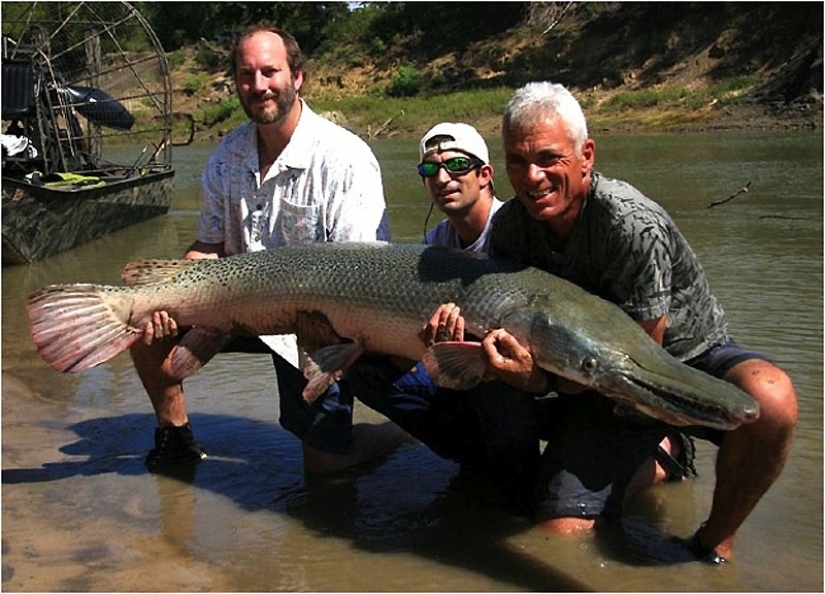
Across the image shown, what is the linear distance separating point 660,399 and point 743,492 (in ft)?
1.96

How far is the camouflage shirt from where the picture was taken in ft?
11.6

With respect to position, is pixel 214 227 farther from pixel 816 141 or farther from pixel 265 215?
pixel 816 141

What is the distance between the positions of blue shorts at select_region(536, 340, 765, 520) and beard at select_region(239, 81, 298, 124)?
1.83 m

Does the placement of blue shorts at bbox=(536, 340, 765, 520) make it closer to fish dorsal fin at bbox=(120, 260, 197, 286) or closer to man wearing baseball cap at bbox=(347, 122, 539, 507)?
man wearing baseball cap at bbox=(347, 122, 539, 507)

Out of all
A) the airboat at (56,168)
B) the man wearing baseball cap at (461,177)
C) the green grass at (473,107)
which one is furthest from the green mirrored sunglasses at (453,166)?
the green grass at (473,107)

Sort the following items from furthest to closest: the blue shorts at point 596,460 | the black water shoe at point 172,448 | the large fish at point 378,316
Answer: the black water shoe at point 172,448
the blue shorts at point 596,460
the large fish at point 378,316

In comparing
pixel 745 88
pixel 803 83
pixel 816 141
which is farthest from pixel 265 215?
pixel 745 88

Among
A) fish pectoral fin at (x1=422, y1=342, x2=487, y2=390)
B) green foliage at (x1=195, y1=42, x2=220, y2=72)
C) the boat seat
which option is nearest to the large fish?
fish pectoral fin at (x1=422, y1=342, x2=487, y2=390)

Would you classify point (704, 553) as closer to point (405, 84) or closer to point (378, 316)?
point (378, 316)

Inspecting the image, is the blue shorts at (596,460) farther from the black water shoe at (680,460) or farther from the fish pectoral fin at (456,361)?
the fish pectoral fin at (456,361)

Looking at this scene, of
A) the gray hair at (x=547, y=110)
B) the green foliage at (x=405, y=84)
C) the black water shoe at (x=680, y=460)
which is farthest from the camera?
the green foliage at (x=405, y=84)

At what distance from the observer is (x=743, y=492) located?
3.57 meters

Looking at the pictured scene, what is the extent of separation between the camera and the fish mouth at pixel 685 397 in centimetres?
312

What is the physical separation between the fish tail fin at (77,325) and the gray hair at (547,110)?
6.11ft
